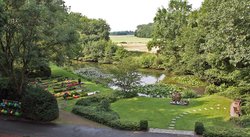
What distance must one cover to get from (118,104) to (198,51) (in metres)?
22.3

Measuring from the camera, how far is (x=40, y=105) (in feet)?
62.1

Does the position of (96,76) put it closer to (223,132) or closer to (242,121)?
(242,121)

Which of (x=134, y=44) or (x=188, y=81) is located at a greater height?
(x=134, y=44)

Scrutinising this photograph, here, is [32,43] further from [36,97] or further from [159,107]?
[159,107]

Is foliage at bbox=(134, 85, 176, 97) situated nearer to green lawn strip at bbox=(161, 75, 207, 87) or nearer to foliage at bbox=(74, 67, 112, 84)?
foliage at bbox=(74, 67, 112, 84)

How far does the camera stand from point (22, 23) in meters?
19.4

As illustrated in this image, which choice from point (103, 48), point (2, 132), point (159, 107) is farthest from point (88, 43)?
point (2, 132)

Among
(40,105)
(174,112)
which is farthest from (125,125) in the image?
(174,112)

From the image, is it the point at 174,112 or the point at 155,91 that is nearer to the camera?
the point at 174,112

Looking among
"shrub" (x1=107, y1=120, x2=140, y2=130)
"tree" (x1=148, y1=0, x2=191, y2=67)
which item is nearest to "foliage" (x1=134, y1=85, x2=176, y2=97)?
"shrub" (x1=107, y1=120, x2=140, y2=130)

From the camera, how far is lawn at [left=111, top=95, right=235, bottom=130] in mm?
20391

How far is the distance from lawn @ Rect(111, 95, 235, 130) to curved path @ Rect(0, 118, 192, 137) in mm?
2665

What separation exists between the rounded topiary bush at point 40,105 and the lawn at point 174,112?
502 cm

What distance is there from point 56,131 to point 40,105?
224 centimetres
